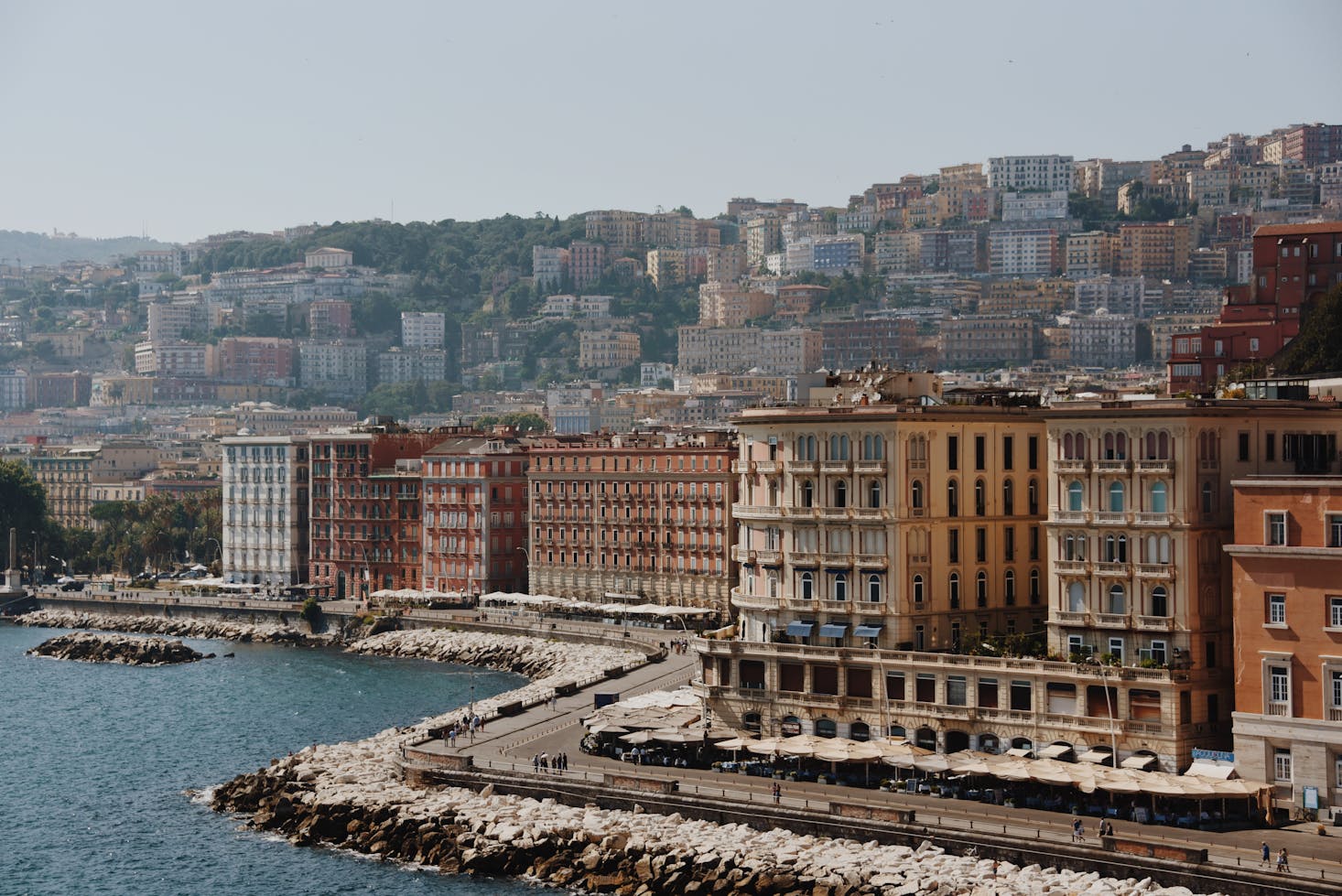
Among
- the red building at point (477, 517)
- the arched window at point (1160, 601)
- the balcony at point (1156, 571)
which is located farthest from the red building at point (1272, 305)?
the arched window at point (1160, 601)

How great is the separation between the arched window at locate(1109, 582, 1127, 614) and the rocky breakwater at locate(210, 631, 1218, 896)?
433 inches

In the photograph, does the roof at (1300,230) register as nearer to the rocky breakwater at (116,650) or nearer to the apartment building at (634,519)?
the apartment building at (634,519)

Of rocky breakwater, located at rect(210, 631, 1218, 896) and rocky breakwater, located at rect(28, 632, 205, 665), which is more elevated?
rocky breakwater, located at rect(210, 631, 1218, 896)

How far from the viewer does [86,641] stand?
117 m

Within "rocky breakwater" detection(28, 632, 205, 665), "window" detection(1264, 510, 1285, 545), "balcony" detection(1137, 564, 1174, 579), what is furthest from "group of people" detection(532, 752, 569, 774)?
"rocky breakwater" detection(28, 632, 205, 665)

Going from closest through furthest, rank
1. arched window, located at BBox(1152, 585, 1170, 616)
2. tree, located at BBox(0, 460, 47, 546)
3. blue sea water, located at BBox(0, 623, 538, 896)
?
arched window, located at BBox(1152, 585, 1170, 616)
blue sea water, located at BBox(0, 623, 538, 896)
tree, located at BBox(0, 460, 47, 546)

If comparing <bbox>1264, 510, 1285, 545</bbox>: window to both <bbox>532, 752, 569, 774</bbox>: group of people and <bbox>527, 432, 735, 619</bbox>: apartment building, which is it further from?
<bbox>527, 432, 735, 619</bbox>: apartment building

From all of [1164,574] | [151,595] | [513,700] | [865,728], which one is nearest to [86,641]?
[151,595]

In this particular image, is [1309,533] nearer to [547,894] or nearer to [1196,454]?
[1196,454]

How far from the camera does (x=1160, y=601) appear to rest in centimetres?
5700

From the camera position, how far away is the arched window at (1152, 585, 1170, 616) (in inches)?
2238

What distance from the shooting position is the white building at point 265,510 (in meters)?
134

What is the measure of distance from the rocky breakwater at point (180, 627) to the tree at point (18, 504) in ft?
50.0

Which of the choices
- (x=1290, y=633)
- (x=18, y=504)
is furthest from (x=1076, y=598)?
(x=18, y=504)
